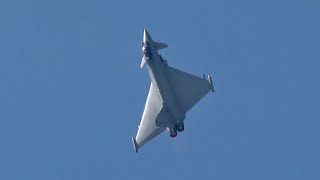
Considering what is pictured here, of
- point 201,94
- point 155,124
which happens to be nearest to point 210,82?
point 201,94

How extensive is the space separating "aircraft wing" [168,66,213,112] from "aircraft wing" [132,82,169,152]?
13.6 feet

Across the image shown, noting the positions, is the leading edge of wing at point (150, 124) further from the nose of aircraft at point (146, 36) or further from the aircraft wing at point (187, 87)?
the nose of aircraft at point (146, 36)

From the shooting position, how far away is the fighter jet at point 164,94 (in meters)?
160

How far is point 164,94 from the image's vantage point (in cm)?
16012

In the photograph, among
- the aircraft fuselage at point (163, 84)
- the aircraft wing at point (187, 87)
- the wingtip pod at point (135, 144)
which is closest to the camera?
the aircraft fuselage at point (163, 84)

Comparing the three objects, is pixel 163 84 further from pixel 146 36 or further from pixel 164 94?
pixel 146 36

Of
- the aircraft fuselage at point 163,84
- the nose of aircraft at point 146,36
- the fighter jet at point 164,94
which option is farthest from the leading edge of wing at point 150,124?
the nose of aircraft at point 146,36

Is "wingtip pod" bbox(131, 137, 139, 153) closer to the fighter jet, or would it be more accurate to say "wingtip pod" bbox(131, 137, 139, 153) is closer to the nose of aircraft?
the fighter jet

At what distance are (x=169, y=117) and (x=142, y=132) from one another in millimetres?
8392

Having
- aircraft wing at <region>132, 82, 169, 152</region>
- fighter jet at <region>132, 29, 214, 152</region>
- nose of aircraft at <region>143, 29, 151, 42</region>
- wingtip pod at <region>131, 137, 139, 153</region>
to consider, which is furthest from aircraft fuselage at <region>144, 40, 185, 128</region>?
wingtip pod at <region>131, 137, 139, 153</region>

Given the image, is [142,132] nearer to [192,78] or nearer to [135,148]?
[135,148]

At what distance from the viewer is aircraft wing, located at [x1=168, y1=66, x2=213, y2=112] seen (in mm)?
163250

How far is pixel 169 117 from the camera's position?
160750mm

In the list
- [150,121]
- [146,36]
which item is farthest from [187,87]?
[146,36]
